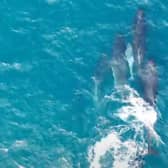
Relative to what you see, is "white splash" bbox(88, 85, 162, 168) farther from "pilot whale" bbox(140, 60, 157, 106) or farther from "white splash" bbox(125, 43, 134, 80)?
"white splash" bbox(125, 43, 134, 80)

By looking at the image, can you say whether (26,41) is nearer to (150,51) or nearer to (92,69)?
(92,69)

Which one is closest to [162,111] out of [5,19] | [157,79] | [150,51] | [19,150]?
[157,79]

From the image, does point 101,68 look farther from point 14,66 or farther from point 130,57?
point 14,66

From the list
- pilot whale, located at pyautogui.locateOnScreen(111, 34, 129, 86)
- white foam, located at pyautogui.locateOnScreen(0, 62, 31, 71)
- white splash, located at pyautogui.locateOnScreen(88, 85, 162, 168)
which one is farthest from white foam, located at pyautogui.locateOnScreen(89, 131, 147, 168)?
white foam, located at pyautogui.locateOnScreen(0, 62, 31, 71)

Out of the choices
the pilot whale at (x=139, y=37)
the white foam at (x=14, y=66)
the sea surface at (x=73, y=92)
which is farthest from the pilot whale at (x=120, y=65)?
the white foam at (x=14, y=66)

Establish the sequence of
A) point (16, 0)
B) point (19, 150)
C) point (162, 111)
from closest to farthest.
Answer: point (19, 150)
point (162, 111)
point (16, 0)
